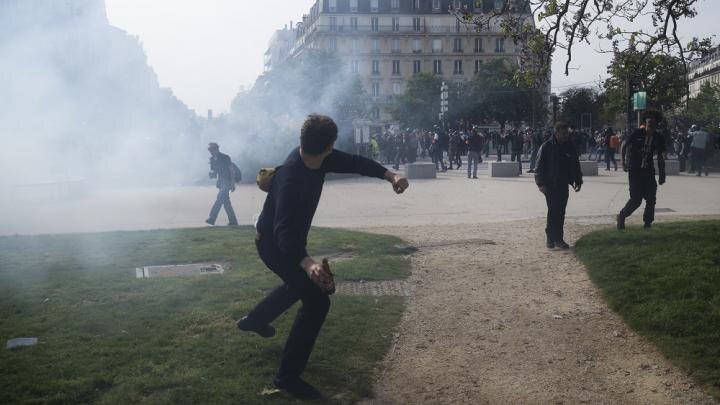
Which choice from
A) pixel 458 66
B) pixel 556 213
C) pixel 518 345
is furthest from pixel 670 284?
pixel 458 66

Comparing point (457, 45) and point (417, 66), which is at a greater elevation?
point (457, 45)

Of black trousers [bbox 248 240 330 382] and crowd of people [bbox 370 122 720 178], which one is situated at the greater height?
crowd of people [bbox 370 122 720 178]

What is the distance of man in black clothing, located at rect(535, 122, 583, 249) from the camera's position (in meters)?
9.99

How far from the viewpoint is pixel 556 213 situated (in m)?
9.97

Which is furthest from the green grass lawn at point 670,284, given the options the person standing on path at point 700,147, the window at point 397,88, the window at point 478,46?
the window at point 478,46

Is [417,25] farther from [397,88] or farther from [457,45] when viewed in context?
[397,88]

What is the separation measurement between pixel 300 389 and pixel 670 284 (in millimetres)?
4062

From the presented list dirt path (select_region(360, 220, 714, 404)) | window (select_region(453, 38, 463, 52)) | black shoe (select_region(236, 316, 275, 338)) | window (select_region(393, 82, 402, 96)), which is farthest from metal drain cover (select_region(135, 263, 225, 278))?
Result: window (select_region(453, 38, 463, 52))

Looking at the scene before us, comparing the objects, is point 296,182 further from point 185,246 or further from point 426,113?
point 426,113

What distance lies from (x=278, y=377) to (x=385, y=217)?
1068cm

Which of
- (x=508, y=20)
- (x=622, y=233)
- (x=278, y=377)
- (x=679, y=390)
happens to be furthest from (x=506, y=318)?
(x=508, y=20)

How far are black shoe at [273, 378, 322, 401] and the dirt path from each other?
449 mm

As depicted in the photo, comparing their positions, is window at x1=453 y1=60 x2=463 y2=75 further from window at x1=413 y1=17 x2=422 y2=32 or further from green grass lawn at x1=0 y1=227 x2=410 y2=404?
green grass lawn at x1=0 y1=227 x2=410 y2=404

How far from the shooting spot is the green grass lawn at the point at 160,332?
4699 millimetres
